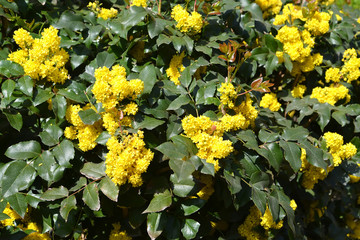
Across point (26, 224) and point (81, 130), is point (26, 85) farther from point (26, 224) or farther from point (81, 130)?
point (26, 224)

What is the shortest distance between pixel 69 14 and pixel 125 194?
3.66ft

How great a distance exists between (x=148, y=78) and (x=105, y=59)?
325mm

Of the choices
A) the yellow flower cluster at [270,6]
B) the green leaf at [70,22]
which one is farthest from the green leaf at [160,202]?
the yellow flower cluster at [270,6]

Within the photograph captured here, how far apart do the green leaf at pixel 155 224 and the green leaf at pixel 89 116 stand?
20.6 inches

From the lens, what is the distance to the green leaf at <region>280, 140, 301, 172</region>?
5.69ft

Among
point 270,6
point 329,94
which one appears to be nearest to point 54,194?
point 329,94

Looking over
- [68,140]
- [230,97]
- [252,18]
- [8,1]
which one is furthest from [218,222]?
[8,1]

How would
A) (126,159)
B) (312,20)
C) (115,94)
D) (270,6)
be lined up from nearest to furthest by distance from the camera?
(126,159)
(115,94)
(312,20)
(270,6)

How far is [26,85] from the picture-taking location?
1700 mm

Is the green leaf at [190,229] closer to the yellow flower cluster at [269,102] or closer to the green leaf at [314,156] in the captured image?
the green leaf at [314,156]

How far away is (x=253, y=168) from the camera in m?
1.81

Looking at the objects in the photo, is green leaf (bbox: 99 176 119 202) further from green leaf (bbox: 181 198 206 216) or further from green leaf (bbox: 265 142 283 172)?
green leaf (bbox: 265 142 283 172)

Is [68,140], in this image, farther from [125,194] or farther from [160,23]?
[160,23]

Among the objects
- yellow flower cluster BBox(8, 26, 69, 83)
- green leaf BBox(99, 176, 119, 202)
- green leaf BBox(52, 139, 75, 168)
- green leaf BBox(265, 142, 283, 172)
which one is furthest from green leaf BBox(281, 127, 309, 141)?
yellow flower cluster BBox(8, 26, 69, 83)
